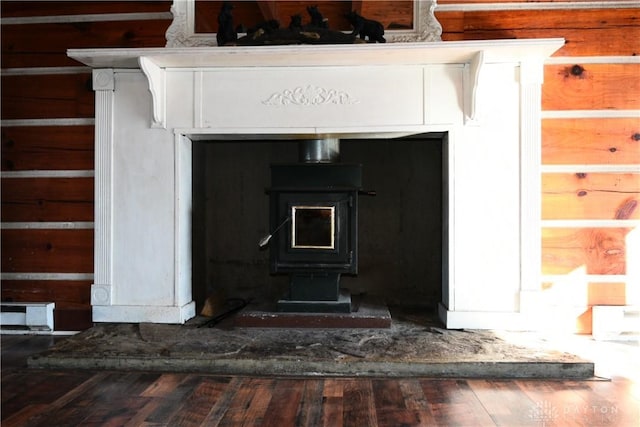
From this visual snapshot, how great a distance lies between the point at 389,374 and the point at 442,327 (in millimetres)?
746

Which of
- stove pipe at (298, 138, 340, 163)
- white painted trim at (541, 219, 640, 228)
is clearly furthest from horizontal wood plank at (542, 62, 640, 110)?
stove pipe at (298, 138, 340, 163)

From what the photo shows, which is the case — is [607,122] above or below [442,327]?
above

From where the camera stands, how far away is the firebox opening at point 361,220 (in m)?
3.60

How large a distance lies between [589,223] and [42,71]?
11.4 ft

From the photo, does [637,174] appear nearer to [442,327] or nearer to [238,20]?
[442,327]

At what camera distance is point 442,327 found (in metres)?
2.97

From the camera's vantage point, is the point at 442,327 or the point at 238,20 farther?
the point at 238,20

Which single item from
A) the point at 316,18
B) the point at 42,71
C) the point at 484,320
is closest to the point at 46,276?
the point at 42,71

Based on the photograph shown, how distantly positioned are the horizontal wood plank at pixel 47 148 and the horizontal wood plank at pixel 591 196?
281 centimetres

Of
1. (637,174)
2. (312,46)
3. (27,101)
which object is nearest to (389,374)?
(312,46)

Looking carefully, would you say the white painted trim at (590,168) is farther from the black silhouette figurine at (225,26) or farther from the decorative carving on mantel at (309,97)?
the black silhouette figurine at (225,26)

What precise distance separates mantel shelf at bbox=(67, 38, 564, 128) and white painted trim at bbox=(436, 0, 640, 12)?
0.41 m

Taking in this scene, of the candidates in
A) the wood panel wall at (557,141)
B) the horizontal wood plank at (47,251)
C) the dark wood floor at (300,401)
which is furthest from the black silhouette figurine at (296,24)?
Answer: the dark wood floor at (300,401)

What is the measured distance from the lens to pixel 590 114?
10.1 ft
